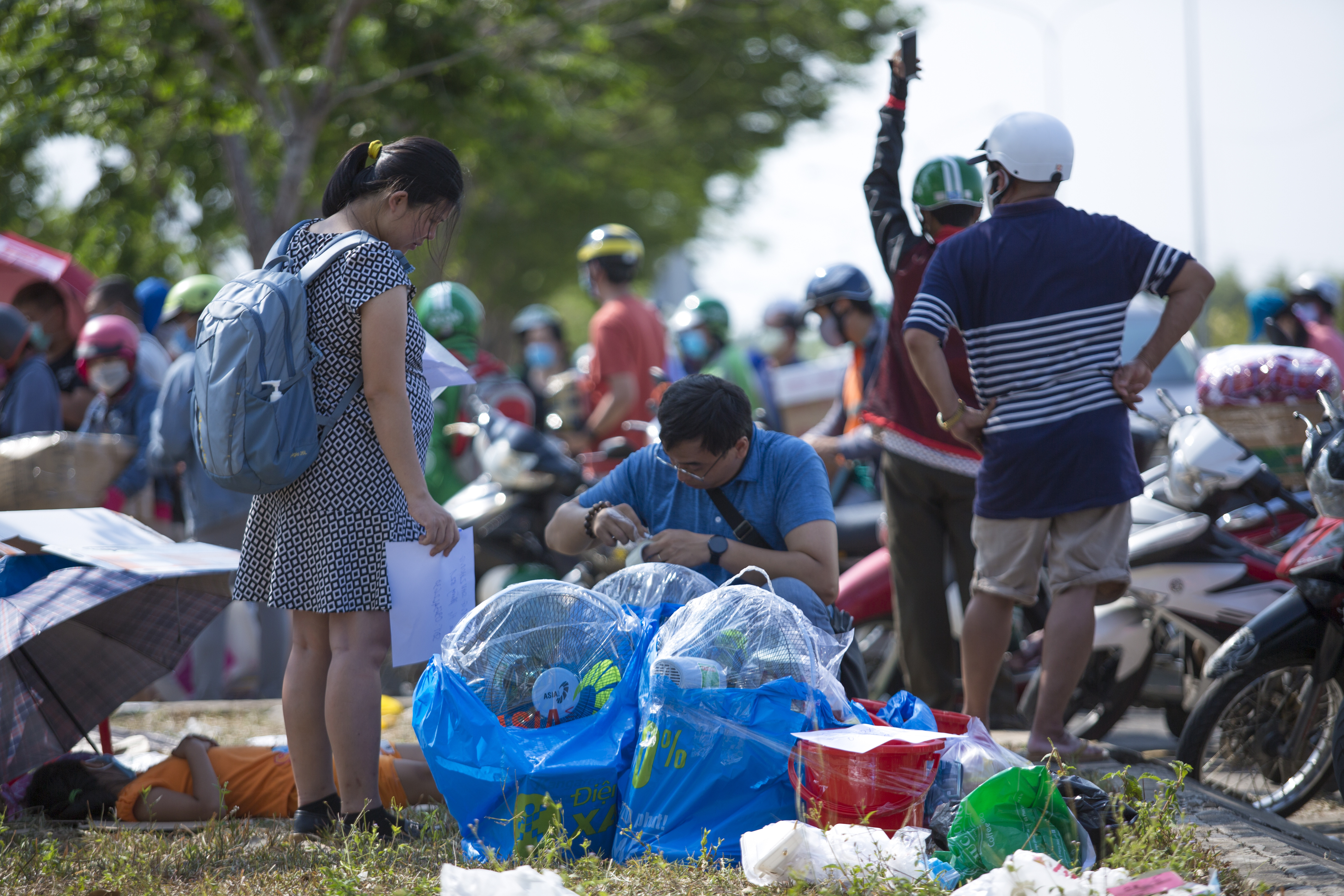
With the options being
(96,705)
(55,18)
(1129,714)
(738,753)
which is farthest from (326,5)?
(738,753)

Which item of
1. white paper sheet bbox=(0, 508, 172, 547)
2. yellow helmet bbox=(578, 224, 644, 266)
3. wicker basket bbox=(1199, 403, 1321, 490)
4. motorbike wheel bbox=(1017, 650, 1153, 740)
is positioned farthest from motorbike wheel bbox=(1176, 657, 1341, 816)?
yellow helmet bbox=(578, 224, 644, 266)

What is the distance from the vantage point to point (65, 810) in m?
3.90

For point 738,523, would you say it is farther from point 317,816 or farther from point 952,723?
point 317,816

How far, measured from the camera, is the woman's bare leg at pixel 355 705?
3.37m

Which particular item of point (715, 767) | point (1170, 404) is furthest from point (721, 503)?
point (1170, 404)

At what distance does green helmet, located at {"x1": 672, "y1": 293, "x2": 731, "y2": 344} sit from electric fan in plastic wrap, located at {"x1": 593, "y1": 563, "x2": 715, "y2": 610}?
603 cm

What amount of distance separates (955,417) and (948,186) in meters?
1.13

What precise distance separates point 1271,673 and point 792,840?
76.8 inches

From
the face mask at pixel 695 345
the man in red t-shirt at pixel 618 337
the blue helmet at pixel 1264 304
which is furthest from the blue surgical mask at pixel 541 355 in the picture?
the blue helmet at pixel 1264 304

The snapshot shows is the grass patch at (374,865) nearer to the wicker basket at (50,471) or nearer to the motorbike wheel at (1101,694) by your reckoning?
the motorbike wheel at (1101,694)

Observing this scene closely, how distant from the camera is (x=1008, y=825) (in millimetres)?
2746

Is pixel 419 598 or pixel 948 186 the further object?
pixel 948 186

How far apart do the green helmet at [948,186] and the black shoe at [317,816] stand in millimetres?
2890

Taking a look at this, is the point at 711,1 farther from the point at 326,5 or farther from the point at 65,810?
the point at 65,810
